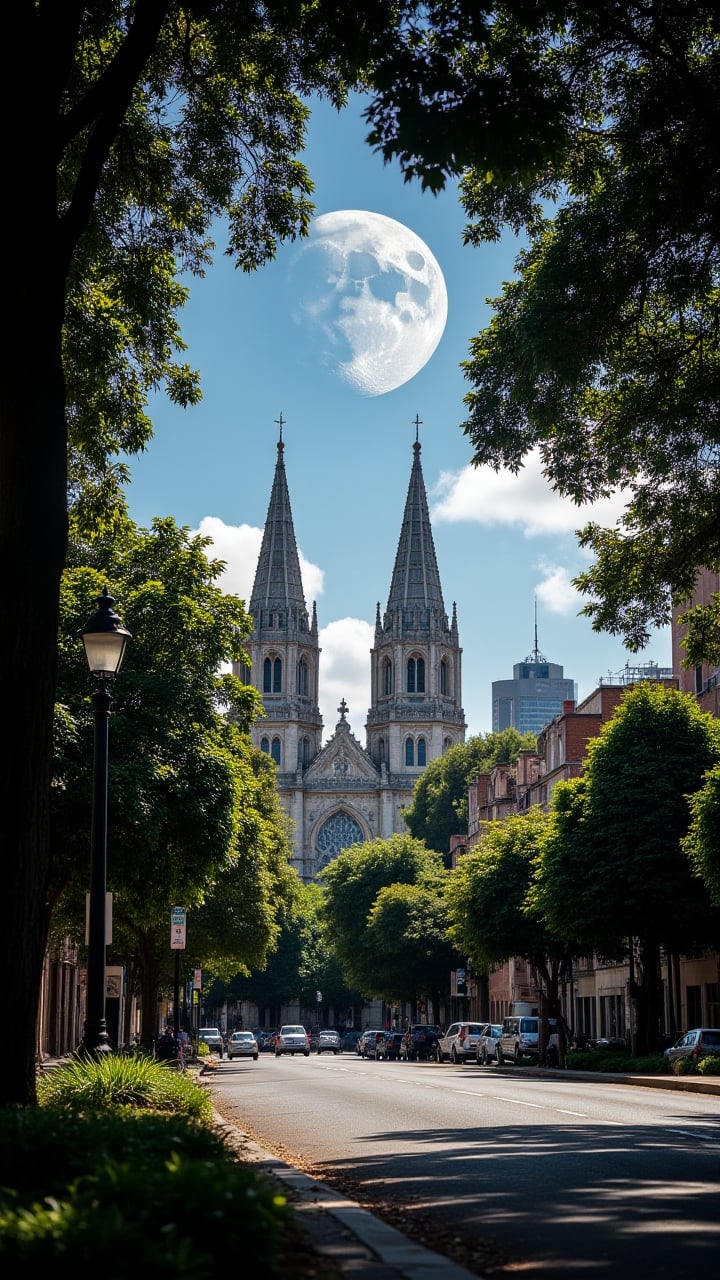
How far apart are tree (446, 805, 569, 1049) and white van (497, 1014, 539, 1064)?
0.99 meters

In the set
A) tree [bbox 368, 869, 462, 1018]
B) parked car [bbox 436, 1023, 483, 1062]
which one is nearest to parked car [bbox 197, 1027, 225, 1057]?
tree [bbox 368, 869, 462, 1018]

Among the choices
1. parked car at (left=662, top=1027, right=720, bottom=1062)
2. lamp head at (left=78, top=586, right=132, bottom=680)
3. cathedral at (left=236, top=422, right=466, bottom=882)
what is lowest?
parked car at (left=662, top=1027, right=720, bottom=1062)

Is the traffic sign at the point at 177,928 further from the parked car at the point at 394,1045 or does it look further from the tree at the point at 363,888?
the tree at the point at 363,888

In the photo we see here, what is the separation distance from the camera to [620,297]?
61.6 ft

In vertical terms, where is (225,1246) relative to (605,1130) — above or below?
above

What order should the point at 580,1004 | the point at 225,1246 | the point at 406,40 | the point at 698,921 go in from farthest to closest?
the point at 580,1004, the point at 698,921, the point at 406,40, the point at 225,1246

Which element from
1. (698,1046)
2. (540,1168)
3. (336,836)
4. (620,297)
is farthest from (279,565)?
(540,1168)

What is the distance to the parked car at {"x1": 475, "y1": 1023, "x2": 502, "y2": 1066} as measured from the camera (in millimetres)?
56938

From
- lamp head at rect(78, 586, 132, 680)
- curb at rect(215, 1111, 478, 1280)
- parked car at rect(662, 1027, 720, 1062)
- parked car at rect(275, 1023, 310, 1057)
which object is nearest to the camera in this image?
curb at rect(215, 1111, 478, 1280)

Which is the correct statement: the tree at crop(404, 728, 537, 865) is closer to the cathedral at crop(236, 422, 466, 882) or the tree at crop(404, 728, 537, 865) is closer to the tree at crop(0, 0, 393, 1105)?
the cathedral at crop(236, 422, 466, 882)

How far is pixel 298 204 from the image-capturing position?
17734 millimetres

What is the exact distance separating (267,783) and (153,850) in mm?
39286

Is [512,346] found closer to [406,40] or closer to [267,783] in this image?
[406,40]

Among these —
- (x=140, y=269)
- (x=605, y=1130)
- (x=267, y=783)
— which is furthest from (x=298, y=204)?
(x=267, y=783)
